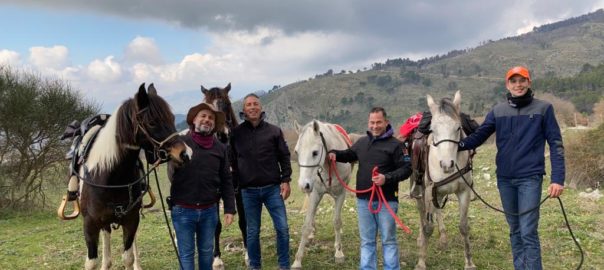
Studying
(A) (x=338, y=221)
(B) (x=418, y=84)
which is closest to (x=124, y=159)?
(A) (x=338, y=221)

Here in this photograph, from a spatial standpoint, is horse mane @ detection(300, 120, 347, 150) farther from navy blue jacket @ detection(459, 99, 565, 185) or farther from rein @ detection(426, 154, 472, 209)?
navy blue jacket @ detection(459, 99, 565, 185)

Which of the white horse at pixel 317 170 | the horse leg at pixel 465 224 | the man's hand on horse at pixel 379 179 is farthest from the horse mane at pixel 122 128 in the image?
the horse leg at pixel 465 224

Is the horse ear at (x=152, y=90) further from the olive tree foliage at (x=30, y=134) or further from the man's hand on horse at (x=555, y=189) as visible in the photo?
the olive tree foliage at (x=30, y=134)

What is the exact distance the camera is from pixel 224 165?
13.6ft

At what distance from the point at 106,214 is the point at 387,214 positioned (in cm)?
285

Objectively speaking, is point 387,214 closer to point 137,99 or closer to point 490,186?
point 137,99

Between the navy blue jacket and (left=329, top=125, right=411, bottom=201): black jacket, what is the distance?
39.5 inches

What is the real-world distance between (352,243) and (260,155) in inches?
108

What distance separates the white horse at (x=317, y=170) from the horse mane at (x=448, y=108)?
1463mm

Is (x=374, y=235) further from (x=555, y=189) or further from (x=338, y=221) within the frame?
(x=555, y=189)

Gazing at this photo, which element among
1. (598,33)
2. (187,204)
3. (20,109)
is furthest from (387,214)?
(598,33)

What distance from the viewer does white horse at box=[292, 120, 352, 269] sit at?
15.6ft

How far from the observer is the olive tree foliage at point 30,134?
13.7 metres

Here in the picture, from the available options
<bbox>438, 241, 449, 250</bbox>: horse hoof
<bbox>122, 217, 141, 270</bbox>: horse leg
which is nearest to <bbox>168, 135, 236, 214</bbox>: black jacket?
<bbox>122, 217, 141, 270</bbox>: horse leg
